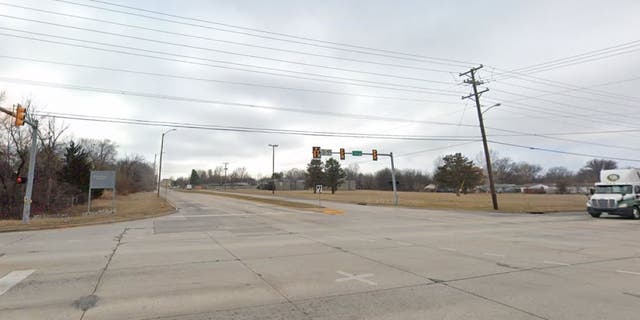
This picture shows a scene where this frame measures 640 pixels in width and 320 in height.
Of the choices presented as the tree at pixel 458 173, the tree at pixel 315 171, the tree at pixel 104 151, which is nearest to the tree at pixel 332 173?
the tree at pixel 315 171

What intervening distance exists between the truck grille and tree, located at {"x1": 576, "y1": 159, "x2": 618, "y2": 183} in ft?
423

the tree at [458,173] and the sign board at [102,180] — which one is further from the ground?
the tree at [458,173]

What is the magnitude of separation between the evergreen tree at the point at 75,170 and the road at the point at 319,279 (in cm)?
3575

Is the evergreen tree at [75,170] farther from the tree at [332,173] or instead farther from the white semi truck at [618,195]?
the tree at [332,173]

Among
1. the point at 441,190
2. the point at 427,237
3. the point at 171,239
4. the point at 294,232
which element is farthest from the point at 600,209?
the point at 441,190

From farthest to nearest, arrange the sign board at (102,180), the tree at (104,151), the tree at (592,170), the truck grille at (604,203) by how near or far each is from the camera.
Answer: the tree at (592,170)
the tree at (104,151)
the sign board at (102,180)
the truck grille at (604,203)

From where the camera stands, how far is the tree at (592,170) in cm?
12757

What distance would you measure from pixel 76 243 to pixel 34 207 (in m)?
27.7

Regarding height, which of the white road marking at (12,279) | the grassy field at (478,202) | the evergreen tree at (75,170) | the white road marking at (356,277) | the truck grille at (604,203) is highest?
the evergreen tree at (75,170)

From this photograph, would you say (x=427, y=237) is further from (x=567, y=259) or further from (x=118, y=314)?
(x=118, y=314)

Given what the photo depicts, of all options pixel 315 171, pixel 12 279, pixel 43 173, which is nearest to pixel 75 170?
pixel 43 173

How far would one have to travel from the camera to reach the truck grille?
75.0 feet

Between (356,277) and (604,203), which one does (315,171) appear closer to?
(604,203)

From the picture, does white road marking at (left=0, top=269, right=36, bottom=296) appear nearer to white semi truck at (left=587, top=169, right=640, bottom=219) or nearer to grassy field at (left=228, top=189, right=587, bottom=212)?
white semi truck at (left=587, top=169, right=640, bottom=219)
